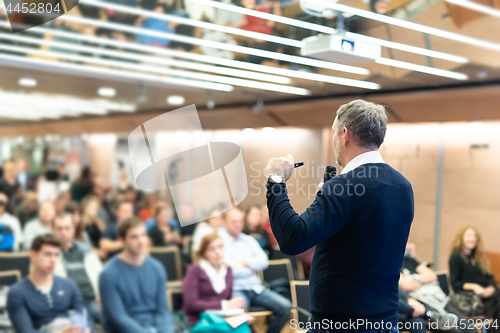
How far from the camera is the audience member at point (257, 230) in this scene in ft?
14.8

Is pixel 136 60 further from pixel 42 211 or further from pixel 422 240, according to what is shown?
pixel 422 240

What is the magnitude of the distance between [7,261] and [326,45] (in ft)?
10.3

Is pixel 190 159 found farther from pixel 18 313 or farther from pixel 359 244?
pixel 18 313

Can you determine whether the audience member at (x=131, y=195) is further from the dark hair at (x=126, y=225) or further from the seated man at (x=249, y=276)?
the dark hair at (x=126, y=225)

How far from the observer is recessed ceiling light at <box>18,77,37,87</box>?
217 inches

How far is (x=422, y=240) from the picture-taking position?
522 cm

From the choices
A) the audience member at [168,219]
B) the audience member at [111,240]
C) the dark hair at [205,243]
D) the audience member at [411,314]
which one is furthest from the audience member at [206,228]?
the audience member at [411,314]

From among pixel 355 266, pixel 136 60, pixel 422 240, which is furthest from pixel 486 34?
pixel 136 60

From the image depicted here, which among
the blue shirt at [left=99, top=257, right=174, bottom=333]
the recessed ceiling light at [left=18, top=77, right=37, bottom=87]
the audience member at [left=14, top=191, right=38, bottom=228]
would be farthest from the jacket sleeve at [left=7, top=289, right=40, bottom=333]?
the recessed ceiling light at [left=18, top=77, right=37, bottom=87]

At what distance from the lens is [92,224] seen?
464 centimetres

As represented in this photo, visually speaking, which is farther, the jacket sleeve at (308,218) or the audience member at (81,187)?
the audience member at (81,187)

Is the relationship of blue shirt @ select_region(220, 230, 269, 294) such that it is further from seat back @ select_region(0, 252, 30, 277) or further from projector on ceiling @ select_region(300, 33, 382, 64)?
projector on ceiling @ select_region(300, 33, 382, 64)

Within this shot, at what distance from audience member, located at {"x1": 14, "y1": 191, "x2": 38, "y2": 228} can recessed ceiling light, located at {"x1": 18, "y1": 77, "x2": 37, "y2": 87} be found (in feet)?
4.30

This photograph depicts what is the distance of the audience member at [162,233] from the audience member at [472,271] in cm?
269
